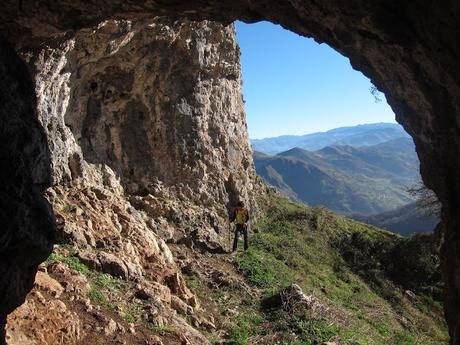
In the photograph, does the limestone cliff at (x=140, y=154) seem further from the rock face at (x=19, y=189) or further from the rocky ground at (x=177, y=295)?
the rock face at (x=19, y=189)

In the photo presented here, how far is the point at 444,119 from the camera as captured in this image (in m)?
5.85

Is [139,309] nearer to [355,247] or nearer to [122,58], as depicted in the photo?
[122,58]

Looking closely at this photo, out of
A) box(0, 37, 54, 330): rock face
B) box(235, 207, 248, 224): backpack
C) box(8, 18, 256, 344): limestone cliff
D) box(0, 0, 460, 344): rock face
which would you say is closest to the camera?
box(0, 0, 460, 344): rock face

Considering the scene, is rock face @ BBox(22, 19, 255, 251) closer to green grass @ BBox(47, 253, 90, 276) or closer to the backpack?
the backpack

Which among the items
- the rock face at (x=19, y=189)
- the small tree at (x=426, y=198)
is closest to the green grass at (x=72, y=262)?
the rock face at (x=19, y=189)

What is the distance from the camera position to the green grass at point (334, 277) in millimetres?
12125

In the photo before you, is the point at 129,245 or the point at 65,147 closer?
the point at 129,245

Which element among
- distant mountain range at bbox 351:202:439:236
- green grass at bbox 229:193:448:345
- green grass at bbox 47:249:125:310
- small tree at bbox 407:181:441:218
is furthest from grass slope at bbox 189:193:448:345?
distant mountain range at bbox 351:202:439:236

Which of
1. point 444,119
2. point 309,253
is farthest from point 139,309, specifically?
point 309,253

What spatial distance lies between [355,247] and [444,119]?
19.8m

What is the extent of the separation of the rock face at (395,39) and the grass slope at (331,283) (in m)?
5.74

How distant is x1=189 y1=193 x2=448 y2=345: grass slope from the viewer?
1212 cm

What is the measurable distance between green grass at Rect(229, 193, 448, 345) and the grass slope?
0.04 metres

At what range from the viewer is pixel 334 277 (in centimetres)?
1983
